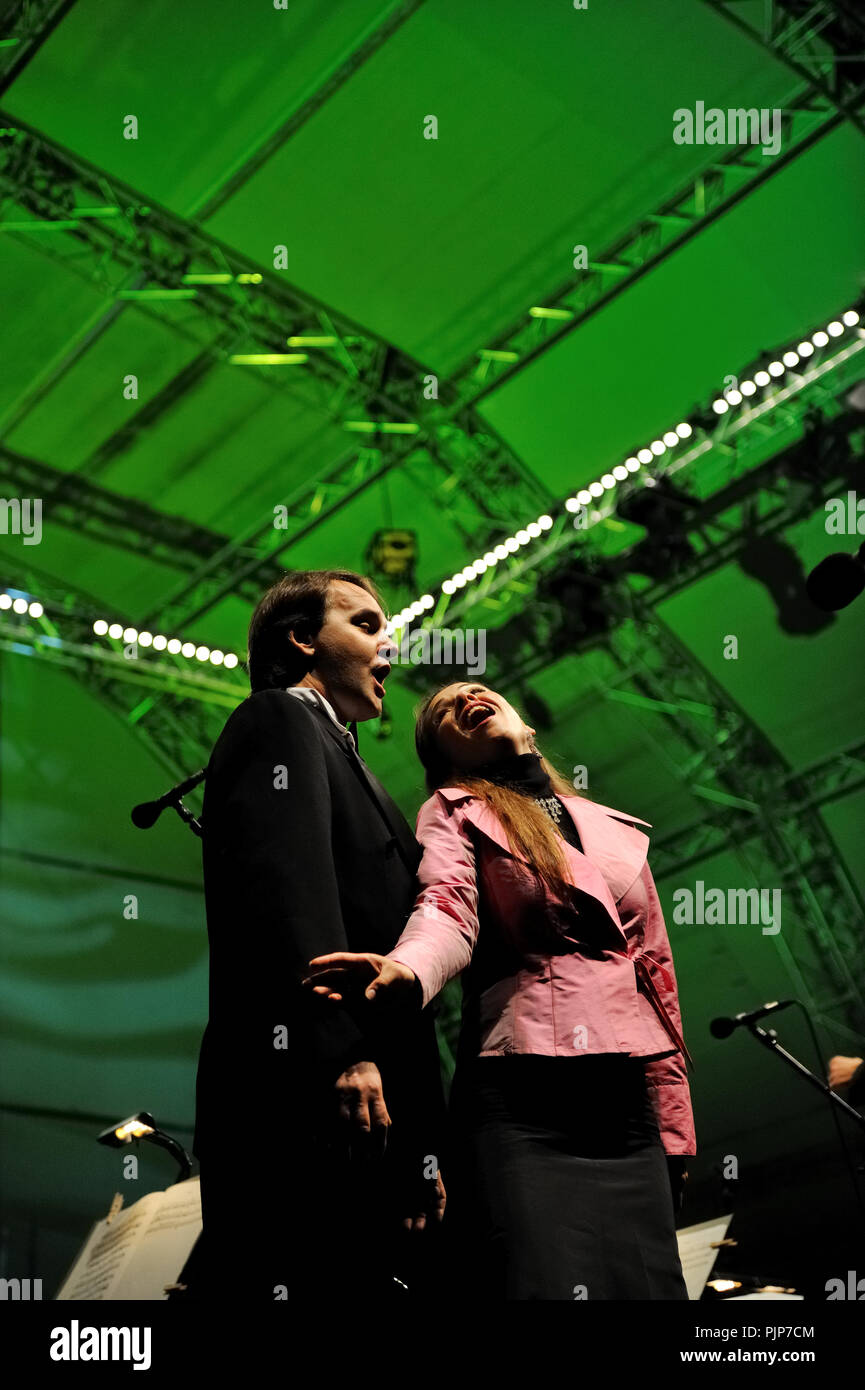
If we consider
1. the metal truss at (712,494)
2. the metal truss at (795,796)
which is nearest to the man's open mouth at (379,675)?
the metal truss at (712,494)

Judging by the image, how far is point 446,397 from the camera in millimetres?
8297

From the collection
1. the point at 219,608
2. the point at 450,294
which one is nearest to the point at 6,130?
the point at 450,294

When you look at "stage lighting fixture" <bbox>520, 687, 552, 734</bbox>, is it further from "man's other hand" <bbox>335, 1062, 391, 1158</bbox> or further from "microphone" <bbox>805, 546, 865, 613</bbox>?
"man's other hand" <bbox>335, 1062, 391, 1158</bbox>

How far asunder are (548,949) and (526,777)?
39 cm

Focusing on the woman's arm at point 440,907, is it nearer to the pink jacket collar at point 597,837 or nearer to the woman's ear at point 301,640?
the pink jacket collar at point 597,837

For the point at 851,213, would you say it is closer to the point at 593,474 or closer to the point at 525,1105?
the point at 593,474

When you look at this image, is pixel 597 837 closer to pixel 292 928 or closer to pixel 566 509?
pixel 292 928

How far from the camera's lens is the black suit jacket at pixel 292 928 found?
1.65 metres

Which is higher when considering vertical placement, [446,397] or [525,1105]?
[446,397]

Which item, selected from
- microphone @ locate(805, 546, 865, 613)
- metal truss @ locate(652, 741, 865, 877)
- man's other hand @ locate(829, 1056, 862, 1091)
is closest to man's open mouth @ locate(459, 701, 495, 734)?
microphone @ locate(805, 546, 865, 613)

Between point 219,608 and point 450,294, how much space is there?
3.29 metres

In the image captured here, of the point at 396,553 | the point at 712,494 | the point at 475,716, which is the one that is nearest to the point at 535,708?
the point at 396,553

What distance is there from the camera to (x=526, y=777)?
225 cm

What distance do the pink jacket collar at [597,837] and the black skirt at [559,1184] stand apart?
1.06 feet
